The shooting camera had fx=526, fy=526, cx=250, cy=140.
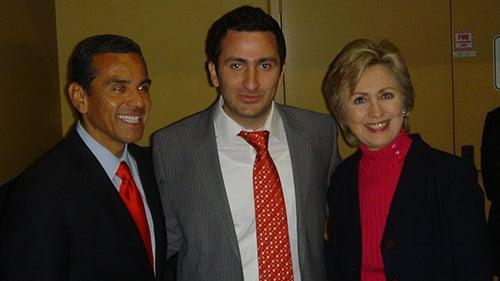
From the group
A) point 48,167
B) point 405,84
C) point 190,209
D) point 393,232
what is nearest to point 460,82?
point 405,84

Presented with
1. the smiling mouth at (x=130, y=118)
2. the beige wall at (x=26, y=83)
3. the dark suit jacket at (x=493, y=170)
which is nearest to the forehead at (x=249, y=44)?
the smiling mouth at (x=130, y=118)

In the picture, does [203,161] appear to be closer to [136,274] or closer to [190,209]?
[190,209]

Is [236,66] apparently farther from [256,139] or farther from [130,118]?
[130,118]

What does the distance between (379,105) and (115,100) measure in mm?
820

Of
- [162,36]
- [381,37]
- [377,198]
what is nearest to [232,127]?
[377,198]

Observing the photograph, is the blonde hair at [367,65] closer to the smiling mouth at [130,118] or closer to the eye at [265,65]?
the eye at [265,65]

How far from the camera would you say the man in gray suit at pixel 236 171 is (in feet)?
5.63

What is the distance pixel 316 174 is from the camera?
1864 mm

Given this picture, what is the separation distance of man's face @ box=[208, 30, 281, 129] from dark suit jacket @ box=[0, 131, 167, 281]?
1.73 feet

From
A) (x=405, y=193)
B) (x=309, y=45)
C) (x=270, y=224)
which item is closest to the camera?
(x=405, y=193)

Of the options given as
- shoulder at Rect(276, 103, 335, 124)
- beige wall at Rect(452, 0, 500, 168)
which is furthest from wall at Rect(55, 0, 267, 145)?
beige wall at Rect(452, 0, 500, 168)

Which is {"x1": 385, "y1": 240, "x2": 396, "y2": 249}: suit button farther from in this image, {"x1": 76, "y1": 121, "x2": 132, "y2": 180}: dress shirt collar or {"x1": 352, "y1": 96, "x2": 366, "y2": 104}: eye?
{"x1": 76, "y1": 121, "x2": 132, "y2": 180}: dress shirt collar

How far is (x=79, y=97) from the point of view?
1.45m

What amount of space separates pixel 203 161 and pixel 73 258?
1.94 ft
